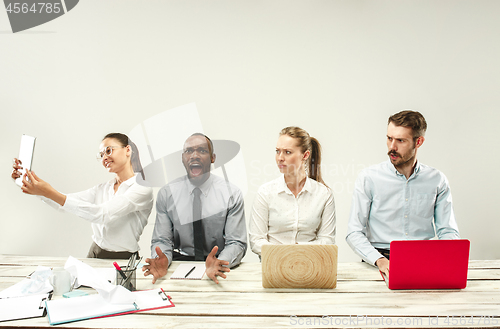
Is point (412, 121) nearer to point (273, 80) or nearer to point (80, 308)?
point (273, 80)

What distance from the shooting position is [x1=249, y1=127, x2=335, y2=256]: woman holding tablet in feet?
7.38

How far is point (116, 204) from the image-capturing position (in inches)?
86.9

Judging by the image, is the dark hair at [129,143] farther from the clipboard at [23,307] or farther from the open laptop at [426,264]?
the open laptop at [426,264]

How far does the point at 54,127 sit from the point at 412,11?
11.2ft

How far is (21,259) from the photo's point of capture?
6.48 ft

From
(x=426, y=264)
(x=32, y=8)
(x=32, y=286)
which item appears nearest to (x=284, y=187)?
(x=426, y=264)

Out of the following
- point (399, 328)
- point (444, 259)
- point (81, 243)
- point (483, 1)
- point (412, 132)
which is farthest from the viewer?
point (81, 243)

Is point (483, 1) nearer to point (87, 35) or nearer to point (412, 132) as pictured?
point (412, 132)

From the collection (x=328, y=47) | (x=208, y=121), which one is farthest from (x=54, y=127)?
(x=328, y=47)

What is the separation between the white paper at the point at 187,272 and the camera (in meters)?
1.67

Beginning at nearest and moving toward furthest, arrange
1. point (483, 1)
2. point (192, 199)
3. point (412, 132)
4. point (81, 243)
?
point (412, 132)
point (192, 199)
point (483, 1)
point (81, 243)

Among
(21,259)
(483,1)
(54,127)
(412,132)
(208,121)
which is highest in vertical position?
(483,1)

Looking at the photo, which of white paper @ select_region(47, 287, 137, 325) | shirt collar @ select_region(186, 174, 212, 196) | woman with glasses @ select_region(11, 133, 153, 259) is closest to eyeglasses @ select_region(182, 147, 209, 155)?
shirt collar @ select_region(186, 174, 212, 196)

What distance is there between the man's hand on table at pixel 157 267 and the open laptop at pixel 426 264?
1.05 m
